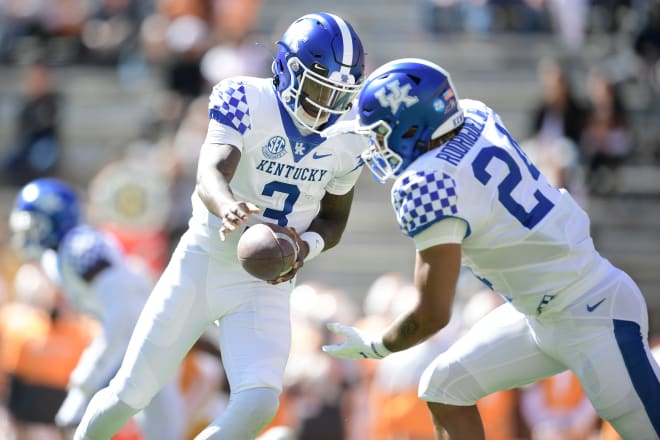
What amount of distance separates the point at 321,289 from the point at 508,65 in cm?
356

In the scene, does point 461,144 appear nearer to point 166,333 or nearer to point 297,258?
point 297,258

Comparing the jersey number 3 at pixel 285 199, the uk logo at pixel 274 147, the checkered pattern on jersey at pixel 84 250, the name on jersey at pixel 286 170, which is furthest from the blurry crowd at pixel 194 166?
the uk logo at pixel 274 147

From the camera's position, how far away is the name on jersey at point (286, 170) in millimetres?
5336

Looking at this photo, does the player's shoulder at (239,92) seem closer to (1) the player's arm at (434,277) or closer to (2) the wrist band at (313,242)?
(2) the wrist band at (313,242)

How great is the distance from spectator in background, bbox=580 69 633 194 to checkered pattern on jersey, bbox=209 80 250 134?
21.0 feet

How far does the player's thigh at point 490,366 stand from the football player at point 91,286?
199cm

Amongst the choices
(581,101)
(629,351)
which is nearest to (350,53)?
(629,351)

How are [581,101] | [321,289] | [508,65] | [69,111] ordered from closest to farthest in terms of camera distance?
[321,289]
[581,101]
[508,65]
[69,111]

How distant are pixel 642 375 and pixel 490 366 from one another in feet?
2.17

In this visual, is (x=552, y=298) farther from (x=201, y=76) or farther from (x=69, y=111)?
(x=69, y=111)

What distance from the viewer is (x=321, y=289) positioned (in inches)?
416

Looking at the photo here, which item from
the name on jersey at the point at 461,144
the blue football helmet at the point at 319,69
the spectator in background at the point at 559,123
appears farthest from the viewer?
the spectator in background at the point at 559,123

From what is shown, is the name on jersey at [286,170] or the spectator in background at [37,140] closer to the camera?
the name on jersey at [286,170]

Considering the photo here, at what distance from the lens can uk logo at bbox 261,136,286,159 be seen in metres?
5.31
